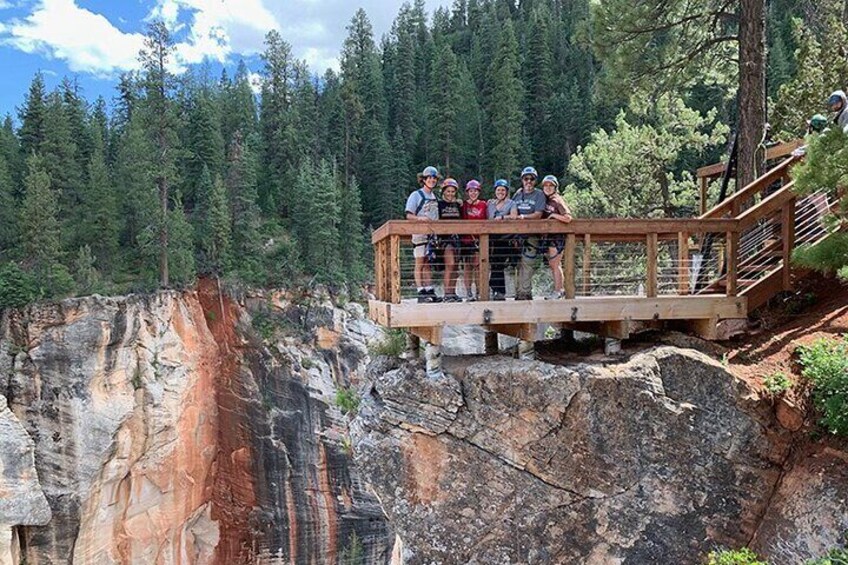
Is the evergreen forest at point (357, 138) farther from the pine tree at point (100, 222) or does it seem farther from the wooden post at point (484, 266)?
the wooden post at point (484, 266)

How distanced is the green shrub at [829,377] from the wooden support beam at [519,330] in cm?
221

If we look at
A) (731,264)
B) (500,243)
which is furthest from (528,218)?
(731,264)

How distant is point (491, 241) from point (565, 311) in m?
1.05

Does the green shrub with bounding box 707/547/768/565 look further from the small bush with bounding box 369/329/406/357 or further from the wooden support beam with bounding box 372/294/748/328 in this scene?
the small bush with bounding box 369/329/406/357

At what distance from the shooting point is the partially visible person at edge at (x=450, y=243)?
18.8ft

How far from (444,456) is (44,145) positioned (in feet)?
90.8

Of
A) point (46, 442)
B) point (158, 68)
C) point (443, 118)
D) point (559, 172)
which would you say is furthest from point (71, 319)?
point (559, 172)

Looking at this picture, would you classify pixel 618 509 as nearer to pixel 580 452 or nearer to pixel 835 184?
pixel 580 452

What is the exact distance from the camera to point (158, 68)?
24078 millimetres

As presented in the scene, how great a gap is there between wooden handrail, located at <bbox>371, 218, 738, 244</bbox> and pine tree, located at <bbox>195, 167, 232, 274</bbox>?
20084 mm

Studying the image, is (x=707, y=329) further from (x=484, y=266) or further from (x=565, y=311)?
(x=484, y=266)

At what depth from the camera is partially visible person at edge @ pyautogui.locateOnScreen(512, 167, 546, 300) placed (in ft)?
18.6

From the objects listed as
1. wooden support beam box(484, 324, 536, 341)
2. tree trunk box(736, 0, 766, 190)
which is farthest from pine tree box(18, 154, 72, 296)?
tree trunk box(736, 0, 766, 190)

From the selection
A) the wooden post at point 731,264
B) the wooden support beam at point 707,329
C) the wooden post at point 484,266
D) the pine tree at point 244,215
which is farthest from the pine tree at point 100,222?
the wooden post at point 731,264
